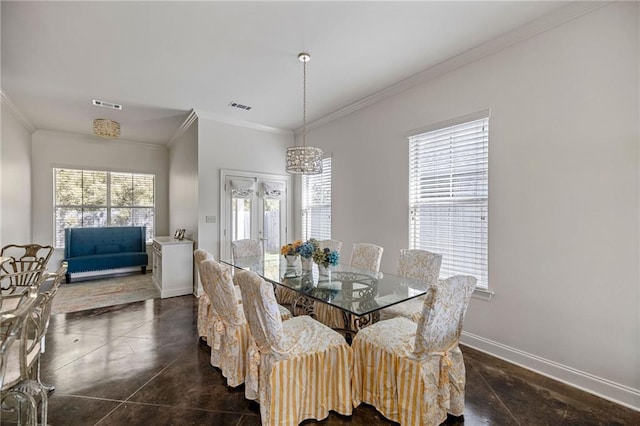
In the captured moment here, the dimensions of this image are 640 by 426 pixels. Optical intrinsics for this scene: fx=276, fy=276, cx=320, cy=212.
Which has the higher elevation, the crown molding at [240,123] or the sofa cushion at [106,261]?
the crown molding at [240,123]

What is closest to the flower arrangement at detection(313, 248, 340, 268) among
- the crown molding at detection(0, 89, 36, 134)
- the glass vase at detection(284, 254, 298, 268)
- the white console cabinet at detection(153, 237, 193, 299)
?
the glass vase at detection(284, 254, 298, 268)

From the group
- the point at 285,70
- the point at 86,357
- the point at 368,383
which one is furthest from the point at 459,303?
the point at 86,357

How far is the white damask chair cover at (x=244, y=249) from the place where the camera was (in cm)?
393

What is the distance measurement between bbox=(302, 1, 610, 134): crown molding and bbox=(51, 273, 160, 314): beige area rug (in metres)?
4.89

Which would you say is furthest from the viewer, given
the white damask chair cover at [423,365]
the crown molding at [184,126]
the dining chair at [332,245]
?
the crown molding at [184,126]

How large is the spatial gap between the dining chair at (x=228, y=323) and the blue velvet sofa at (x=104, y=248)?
5.03m

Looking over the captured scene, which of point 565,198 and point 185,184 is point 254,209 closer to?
point 185,184

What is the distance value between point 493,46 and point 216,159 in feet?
13.7

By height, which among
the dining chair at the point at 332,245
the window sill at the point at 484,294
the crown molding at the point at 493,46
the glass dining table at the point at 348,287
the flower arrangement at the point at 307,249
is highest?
the crown molding at the point at 493,46

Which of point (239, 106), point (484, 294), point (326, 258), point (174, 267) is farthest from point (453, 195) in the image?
point (174, 267)

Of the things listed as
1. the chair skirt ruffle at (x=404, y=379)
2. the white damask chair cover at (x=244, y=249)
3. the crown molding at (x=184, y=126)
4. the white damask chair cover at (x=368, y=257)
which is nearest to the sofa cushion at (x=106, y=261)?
the crown molding at (x=184, y=126)

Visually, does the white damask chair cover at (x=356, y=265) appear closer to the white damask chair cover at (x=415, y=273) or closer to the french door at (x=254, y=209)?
the white damask chair cover at (x=415, y=273)

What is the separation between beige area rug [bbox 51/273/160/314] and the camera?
4.20 meters

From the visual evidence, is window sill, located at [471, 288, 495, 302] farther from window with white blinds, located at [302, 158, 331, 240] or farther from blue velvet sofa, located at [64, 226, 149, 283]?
blue velvet sofa, located at [64, 226, 149, 283]
